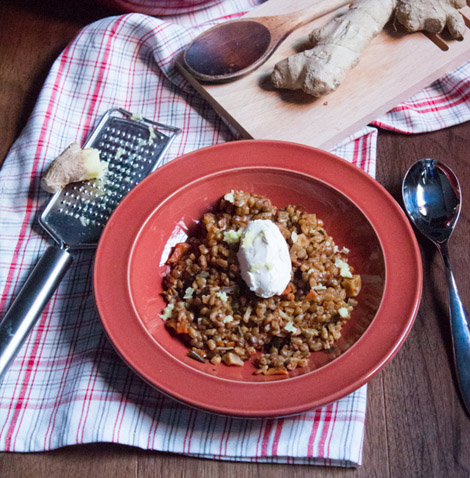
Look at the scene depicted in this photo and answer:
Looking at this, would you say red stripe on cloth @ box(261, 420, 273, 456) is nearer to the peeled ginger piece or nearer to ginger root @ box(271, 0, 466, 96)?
the peeled ginger piece

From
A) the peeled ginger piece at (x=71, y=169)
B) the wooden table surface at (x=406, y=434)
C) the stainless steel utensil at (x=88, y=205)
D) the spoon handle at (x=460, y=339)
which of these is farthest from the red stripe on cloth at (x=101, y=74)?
the spoon handle at (x=460, y=339)

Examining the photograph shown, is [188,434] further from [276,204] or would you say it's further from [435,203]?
[435,203]

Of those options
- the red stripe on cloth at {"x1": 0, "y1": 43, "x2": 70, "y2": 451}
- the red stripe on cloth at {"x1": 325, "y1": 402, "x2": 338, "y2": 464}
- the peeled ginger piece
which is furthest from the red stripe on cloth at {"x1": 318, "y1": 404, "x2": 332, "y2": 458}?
the peeled ginger piece

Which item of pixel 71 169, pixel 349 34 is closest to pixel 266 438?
pixel 71 169

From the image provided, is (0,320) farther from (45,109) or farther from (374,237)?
(374,237)

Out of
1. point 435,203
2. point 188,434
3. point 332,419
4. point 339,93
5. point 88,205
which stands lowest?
Answer: point 188,434

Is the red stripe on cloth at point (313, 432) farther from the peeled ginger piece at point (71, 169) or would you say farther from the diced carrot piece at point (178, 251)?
the peeled ginger piece at point (71, 169)

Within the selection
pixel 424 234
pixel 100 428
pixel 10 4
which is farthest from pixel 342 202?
pixel 10 4

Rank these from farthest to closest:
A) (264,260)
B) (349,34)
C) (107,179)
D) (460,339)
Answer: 1. (349,34)
2. (107,179)
3. (460,339)
4. (264,260)
